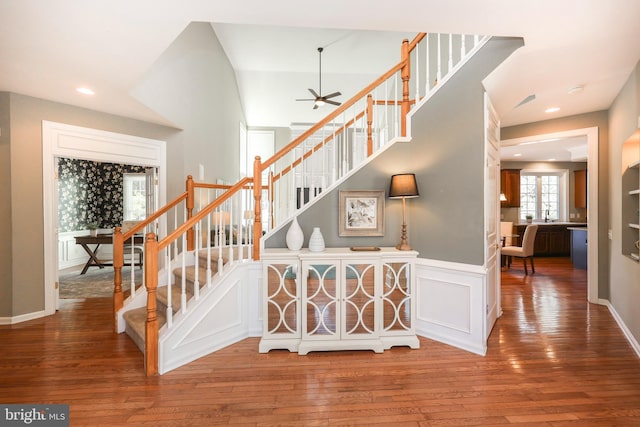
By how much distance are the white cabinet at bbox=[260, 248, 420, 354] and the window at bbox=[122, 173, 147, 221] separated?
6.20m

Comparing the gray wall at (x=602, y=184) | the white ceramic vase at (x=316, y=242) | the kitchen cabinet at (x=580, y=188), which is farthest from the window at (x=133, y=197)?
the kitchen cabinet at (x=580, y=188)

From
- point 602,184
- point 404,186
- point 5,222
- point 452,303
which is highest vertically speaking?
point 602,184

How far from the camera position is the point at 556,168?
8.18 meters

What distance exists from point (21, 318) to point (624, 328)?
6.84 meters

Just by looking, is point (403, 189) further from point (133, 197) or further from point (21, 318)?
point (133, 197)

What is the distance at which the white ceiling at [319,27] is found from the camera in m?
1.94

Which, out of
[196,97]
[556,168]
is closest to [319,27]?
[196,97]

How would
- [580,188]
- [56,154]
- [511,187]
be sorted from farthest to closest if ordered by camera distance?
[580,188] < [511,187] < [56,154]

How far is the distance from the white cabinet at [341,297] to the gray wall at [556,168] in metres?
6.59

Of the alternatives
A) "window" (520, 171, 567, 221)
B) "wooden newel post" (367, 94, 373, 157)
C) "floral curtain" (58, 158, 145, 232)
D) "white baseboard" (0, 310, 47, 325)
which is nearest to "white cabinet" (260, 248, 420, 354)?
"wooden newel post" (367, 94, 373, 157)

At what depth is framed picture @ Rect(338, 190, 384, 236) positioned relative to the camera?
130 inches

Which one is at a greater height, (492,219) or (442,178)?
(442,178)

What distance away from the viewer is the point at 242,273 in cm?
312

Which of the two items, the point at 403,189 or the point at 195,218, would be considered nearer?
the point at 195,218
